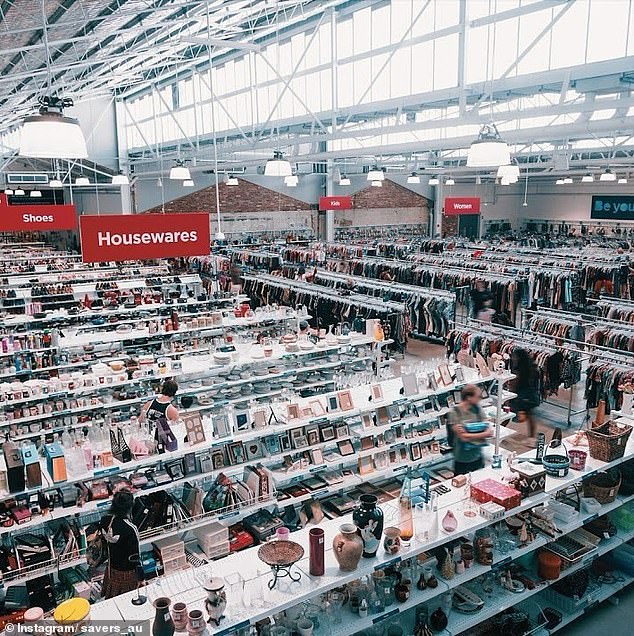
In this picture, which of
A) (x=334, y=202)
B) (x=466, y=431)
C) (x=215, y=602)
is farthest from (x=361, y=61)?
(x=215, y=602)

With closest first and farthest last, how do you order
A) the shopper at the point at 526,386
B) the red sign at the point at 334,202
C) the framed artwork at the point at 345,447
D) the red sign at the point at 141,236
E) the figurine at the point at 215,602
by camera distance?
the figurine at the point at 215,602 → the framed artwork at the point at 345,447 → the red sign at the point at 141,236 → the shopper at the point at 526,386 → the red sign at the point at 334,202

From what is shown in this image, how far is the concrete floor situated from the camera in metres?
5.14

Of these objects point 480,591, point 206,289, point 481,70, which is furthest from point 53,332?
point 481,70

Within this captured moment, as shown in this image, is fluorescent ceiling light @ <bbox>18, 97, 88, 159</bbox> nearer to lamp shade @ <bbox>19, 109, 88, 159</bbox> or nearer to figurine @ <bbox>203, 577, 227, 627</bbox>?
lamp shade @ <bbox>19, 109, 88, 159</bbox>

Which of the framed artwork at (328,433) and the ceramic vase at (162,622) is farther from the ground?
the ceramic vase at (162,622)

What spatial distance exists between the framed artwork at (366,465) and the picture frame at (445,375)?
1442mm

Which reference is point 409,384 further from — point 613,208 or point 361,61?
point 613,208

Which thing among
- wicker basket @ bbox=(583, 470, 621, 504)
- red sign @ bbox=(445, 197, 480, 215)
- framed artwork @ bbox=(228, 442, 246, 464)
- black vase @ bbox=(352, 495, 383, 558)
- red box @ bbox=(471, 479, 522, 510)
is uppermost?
red sign @ bbox=(445, 197, 480, 215)

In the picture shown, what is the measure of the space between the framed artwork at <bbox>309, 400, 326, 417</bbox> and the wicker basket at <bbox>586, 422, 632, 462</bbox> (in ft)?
8.21

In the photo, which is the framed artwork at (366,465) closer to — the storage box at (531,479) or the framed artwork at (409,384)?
the framed artwork at (409,384)

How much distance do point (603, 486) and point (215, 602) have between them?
367 cm

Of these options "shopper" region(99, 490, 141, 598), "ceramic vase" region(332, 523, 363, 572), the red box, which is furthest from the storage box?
"shopper" region(99, 490, 141, 598)

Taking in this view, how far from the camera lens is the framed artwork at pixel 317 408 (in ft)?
20.3

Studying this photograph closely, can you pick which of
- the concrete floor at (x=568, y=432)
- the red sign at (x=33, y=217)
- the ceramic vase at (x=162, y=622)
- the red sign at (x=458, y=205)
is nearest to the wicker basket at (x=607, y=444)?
the concrete floor at (x=568, y=432)
